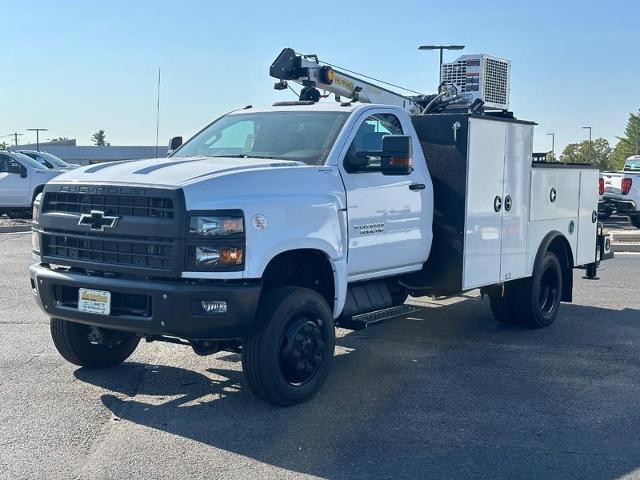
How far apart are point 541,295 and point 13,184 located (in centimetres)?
1542

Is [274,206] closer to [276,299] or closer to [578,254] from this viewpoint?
[276,299]

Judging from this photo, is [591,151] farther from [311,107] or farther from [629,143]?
[311,107]

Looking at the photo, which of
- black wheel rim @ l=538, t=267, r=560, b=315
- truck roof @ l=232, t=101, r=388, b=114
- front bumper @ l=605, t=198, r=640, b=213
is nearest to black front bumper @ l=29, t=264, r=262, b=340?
truck roof @ l=232, t=101, r=388, b=114

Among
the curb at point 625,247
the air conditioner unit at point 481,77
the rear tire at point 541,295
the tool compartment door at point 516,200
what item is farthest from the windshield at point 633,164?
the tool compartment door at point 516,200

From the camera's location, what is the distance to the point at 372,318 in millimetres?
6891

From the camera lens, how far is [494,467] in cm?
484

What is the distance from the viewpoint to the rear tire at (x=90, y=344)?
6.55m

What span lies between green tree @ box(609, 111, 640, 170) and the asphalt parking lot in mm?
75045

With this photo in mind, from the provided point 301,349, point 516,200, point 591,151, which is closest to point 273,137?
point 301,349

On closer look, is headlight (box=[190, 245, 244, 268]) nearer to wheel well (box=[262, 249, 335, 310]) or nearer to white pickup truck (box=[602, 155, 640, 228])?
wheel well (box=[262, 249, 335, 310])

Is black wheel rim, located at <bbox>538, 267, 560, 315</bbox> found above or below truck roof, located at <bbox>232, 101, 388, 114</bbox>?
below

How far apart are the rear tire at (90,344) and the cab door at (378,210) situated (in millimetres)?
1993

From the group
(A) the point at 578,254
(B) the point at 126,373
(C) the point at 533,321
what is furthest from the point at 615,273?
(B) the point at 126,373

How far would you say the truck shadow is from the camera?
4949mm
